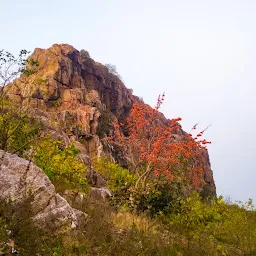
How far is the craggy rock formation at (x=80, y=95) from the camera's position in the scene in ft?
166

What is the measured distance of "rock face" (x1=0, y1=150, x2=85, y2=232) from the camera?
21.0 ft

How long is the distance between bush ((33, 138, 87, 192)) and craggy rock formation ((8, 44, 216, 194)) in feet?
101

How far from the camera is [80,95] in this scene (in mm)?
58250

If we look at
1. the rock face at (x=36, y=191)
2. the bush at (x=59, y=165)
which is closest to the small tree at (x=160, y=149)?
the bush at (x=59, y=165)

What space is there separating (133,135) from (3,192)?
1021 cm

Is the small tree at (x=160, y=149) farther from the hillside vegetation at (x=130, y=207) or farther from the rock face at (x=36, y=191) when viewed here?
the rock face at (x=36, y=191)

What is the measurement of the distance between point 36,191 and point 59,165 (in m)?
5.26

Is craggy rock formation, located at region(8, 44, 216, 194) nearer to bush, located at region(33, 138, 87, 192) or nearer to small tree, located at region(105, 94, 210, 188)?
small tree, located at region(105, 94, 210, 188)

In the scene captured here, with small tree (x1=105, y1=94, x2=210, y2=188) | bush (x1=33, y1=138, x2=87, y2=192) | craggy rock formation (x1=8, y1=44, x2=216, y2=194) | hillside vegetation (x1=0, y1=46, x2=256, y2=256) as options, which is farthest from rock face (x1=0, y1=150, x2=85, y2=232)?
craggy rock formation (x1=8, y1=44, x2=216, y2=194)

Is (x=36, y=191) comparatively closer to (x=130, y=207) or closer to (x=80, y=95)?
(x=130, y=207)

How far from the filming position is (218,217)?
1304 centimetres

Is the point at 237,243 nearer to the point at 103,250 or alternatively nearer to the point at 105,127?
the point at 103,250

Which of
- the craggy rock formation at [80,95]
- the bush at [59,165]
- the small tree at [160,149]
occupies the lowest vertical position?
the bush at [59,165]

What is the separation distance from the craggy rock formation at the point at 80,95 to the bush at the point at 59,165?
3070 centimetres
